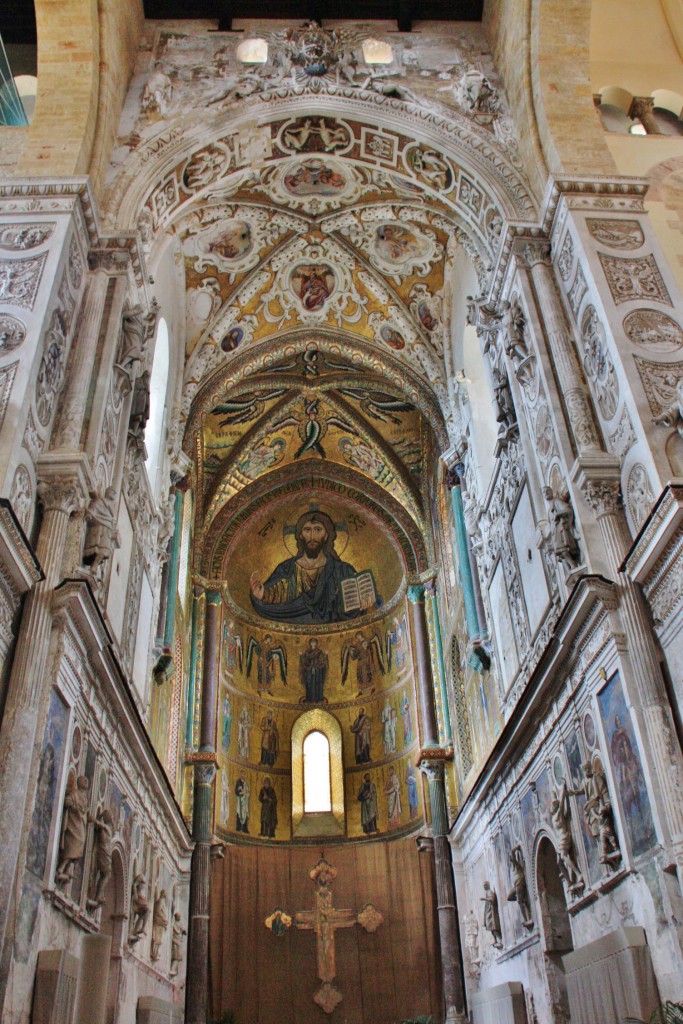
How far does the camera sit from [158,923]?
42.2 ft

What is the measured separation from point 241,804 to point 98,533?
11448 millimetres

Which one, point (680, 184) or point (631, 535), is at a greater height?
point (680, 184)

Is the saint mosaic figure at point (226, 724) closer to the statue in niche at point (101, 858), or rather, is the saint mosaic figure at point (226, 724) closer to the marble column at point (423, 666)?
the marble column at point (423, 666)

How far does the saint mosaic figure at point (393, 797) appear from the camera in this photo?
18.7m

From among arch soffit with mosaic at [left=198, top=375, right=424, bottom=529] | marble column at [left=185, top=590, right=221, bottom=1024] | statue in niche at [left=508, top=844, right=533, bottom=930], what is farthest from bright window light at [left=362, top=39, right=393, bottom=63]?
statue in niche at [left=508, top=844, right=533, bottom=930]

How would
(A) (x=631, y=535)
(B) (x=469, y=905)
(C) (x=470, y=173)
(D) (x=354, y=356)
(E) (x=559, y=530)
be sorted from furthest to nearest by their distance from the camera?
1. (D) (x=354, y=356)
2. (B) (x=469, y=905)
3. (C) (x=470, y=173)
4. (E) (x=559, y=530)
5. (A) (x=631, y=535)

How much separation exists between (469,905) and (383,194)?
41.1 feet

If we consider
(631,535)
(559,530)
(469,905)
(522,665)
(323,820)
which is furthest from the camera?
(323,820)

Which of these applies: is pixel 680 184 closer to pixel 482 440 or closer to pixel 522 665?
pixel 482 440

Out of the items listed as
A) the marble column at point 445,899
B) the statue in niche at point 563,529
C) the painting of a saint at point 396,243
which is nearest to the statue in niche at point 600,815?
the statue in niche at point 563,529

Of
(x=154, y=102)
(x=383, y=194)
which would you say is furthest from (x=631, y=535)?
(x=154, y=102)

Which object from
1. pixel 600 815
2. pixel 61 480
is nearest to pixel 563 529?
pixel 600 815

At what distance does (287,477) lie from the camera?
70.8 ft

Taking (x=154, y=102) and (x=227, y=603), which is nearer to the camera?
(x=154, y=102)
